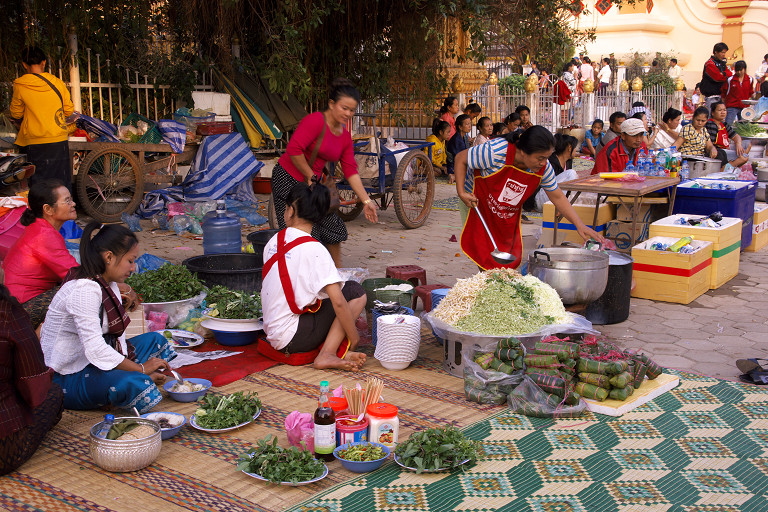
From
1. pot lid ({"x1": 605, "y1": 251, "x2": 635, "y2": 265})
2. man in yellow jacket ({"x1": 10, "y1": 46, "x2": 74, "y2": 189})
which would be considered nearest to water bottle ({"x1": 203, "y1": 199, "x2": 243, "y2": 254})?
man in yellow jacket ({"x1": 10, "y1": 46, "x2": 74, "y2": 189})

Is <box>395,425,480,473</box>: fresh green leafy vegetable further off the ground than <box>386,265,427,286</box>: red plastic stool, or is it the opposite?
<box>386,265,427,286</box>: red plastic stool

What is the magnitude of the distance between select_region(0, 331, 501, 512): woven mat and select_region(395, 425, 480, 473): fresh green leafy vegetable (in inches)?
11.5

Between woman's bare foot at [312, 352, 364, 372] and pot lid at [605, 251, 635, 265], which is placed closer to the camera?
woman's bare foot at [312, 352, 364, 372]

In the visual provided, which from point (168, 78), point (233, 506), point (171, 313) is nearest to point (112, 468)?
point (233, 506)

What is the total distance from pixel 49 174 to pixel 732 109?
12.2 meters

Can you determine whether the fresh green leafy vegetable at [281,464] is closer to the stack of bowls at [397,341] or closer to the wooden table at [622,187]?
the stack of bowls at [397,341]

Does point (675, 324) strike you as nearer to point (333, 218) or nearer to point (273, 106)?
point (333, 218)

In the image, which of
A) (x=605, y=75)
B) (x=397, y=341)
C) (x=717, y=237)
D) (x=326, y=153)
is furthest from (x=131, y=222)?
(x=605, y=75)

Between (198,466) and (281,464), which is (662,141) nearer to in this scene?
(281,464)

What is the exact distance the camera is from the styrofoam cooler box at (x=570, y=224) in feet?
24.8

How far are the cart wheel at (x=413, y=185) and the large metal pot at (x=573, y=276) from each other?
4.28 m

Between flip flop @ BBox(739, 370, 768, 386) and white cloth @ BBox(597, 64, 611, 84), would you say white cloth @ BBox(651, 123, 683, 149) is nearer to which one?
flip flop @ BBox(739, 370, 768, 386)

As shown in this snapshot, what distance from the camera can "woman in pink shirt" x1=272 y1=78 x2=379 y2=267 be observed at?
5520 millimetres

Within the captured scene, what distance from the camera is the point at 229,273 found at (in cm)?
563
